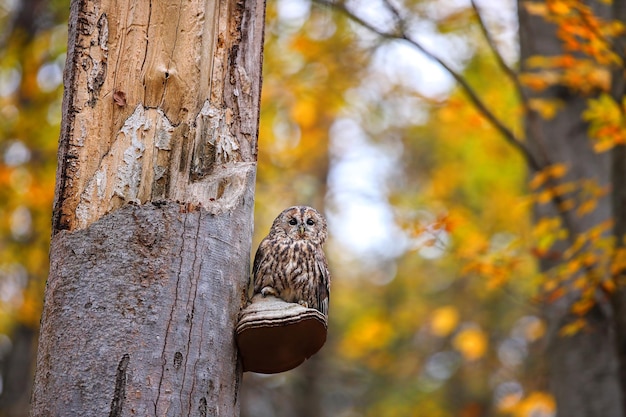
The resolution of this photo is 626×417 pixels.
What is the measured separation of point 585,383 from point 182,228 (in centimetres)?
412

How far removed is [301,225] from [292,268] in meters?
0.58

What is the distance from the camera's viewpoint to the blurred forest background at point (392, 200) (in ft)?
20.4

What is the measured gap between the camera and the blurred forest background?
245 inches

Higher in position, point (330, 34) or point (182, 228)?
point (330, 34)

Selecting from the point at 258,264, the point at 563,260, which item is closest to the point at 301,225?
the point at 258,264

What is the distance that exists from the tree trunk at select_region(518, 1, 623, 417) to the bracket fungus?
3372 millimetres

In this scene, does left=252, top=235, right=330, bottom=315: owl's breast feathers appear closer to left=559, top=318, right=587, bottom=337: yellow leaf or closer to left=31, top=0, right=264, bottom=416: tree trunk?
left=31, top=0, right=264, bottom=416: tree trunk

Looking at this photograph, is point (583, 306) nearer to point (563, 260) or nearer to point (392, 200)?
point (563, 260)

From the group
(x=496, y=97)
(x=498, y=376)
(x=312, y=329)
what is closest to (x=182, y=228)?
(x=312, y=329)

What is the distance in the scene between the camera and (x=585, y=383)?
5.65 m

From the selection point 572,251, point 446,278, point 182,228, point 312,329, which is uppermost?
point 446,278

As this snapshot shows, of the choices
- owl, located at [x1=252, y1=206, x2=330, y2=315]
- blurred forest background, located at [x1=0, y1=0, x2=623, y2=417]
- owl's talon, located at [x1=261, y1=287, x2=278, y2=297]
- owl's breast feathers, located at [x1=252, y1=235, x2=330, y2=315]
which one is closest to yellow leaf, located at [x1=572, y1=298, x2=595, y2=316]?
blurred forest background, located at [x1=0, y1=0, x2=623, y2=417]

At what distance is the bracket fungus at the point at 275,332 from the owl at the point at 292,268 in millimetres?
686

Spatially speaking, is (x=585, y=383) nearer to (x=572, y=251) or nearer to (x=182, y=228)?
(x=572, y=251)
